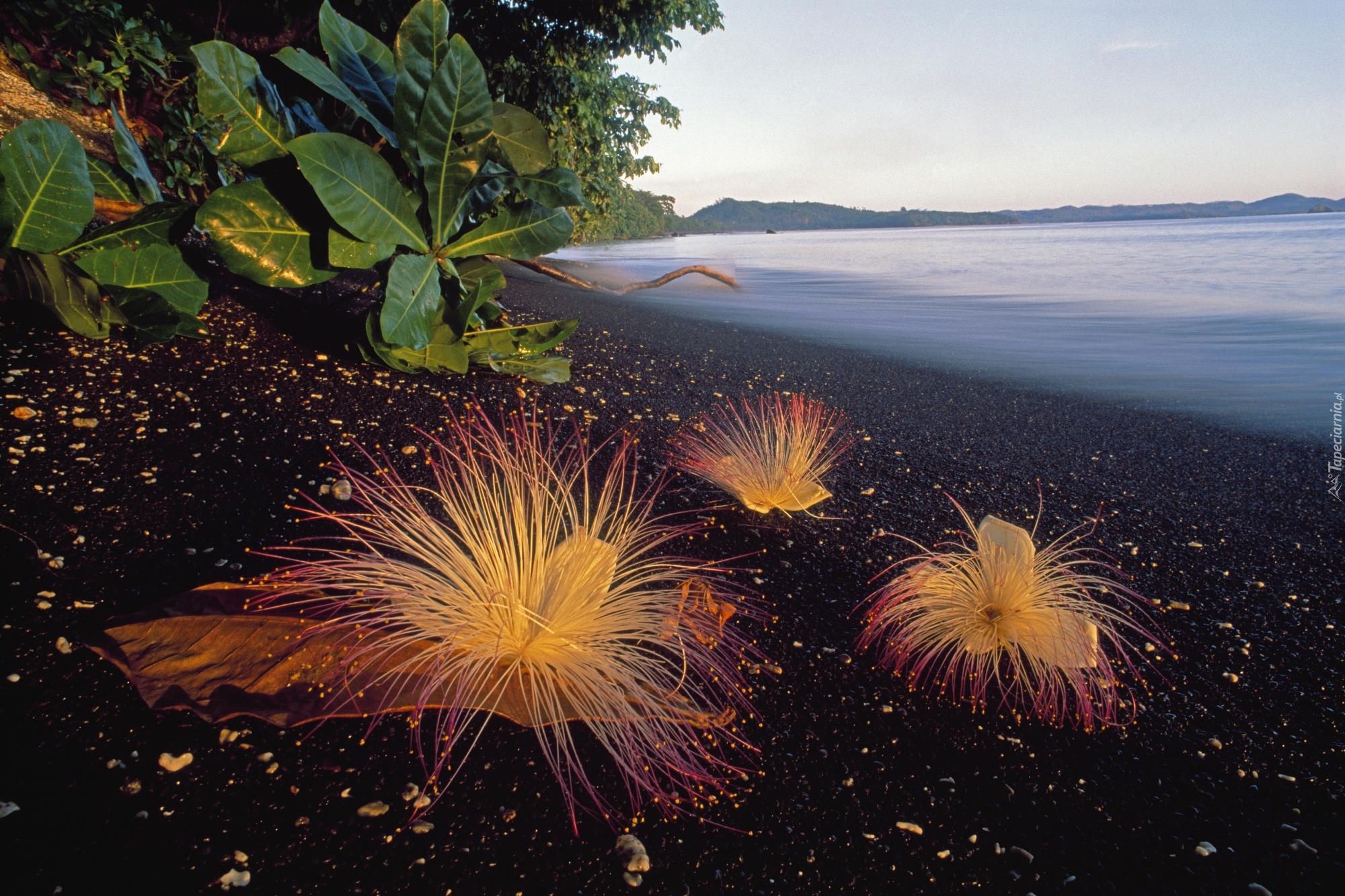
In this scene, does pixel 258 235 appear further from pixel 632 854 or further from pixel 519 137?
pixel 632 854

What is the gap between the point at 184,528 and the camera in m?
1.59

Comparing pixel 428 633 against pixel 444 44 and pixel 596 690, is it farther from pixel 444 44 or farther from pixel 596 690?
pixel 444 44

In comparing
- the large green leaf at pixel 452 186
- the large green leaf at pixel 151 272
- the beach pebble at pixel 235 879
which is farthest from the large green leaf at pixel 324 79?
the beach pebble at pixel 235 879

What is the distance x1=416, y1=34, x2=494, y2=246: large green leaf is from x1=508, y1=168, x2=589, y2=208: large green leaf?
0.57ft

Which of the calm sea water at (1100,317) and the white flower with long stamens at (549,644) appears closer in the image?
the white flower with long stamens at (549,644)

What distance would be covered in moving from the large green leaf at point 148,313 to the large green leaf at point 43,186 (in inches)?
8.0

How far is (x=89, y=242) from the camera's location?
2.09m

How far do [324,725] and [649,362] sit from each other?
2.83 meters

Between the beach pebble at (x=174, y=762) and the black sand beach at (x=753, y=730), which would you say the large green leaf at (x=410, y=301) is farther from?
the beach pebble at (x=174, y=762)

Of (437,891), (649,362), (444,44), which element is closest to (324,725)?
(437,891)

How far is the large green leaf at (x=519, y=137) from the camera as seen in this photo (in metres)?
2.64

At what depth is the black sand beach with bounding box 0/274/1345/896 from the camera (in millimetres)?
1021

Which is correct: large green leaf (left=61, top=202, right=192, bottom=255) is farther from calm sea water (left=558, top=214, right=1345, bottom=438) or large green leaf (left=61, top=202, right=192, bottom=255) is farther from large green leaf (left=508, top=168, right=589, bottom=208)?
calm sea water (left=558, top=214, right=1345, bottom=438)

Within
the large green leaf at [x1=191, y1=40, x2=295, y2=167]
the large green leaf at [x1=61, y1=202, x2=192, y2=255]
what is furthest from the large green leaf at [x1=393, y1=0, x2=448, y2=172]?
the large green leaf at [x1=61, y1=202, x2=192, y2=255]
